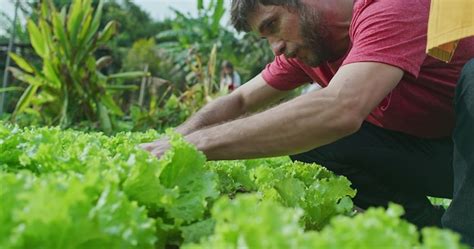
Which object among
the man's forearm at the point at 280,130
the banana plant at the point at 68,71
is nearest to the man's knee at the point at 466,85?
the man's forearm at the point at 280,130

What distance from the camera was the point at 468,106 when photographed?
2301 mm

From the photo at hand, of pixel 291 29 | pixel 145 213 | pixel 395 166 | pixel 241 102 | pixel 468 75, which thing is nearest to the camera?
pixel 145 213

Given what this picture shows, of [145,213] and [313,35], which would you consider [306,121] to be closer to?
[313,35]

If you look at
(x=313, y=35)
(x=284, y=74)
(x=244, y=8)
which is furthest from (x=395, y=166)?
(x=244, y=8)

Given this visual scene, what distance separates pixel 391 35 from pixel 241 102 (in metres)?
1.58

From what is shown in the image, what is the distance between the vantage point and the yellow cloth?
1939 millimetres

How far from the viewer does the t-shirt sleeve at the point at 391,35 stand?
6.98ft

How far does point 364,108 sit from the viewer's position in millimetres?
2066

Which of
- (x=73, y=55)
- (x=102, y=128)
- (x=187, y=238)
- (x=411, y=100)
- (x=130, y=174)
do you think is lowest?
(x=102, y=128)

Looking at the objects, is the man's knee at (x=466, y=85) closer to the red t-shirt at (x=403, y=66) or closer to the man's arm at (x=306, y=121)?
the red t-shirt at (x=403, y=66)

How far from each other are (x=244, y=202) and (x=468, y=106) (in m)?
1.55

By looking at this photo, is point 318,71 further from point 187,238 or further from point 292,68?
point 187,238

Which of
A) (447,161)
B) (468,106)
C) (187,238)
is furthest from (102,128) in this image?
(187,238)

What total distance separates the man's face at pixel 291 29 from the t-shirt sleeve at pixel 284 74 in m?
0.61
